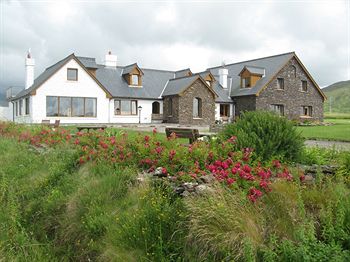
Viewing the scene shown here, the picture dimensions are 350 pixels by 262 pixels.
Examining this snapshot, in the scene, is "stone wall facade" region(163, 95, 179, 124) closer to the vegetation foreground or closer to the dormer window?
the dormer window

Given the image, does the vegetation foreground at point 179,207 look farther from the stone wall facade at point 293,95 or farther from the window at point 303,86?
the window at point 303,86

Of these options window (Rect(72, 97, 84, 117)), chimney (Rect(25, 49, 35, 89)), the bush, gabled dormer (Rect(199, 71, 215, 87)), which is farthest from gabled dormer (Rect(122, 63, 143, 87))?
the bush

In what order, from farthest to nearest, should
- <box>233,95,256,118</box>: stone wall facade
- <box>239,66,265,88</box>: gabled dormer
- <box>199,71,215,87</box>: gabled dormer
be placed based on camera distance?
<box>199,71,215,87</box>: gabled dormer → <box>239,66,265,88</box>: gabled dormer → <box>233,95,256,118</box>: stone wall facade

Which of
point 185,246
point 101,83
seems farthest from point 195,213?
point 101,83

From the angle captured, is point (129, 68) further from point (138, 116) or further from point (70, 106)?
point (70, 106)

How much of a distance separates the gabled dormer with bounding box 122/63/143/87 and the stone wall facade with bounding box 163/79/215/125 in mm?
3300

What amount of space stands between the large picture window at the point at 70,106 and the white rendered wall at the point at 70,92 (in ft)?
1.03

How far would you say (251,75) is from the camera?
123 feet

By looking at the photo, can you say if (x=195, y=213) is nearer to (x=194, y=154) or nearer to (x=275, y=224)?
(x=275, y=224)

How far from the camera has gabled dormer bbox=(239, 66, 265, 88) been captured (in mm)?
37469

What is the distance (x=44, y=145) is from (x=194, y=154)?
24.1 feet

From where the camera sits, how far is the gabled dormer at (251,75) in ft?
123

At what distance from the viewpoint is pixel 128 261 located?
185 inches

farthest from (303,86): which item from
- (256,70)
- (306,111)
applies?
(256,70)
